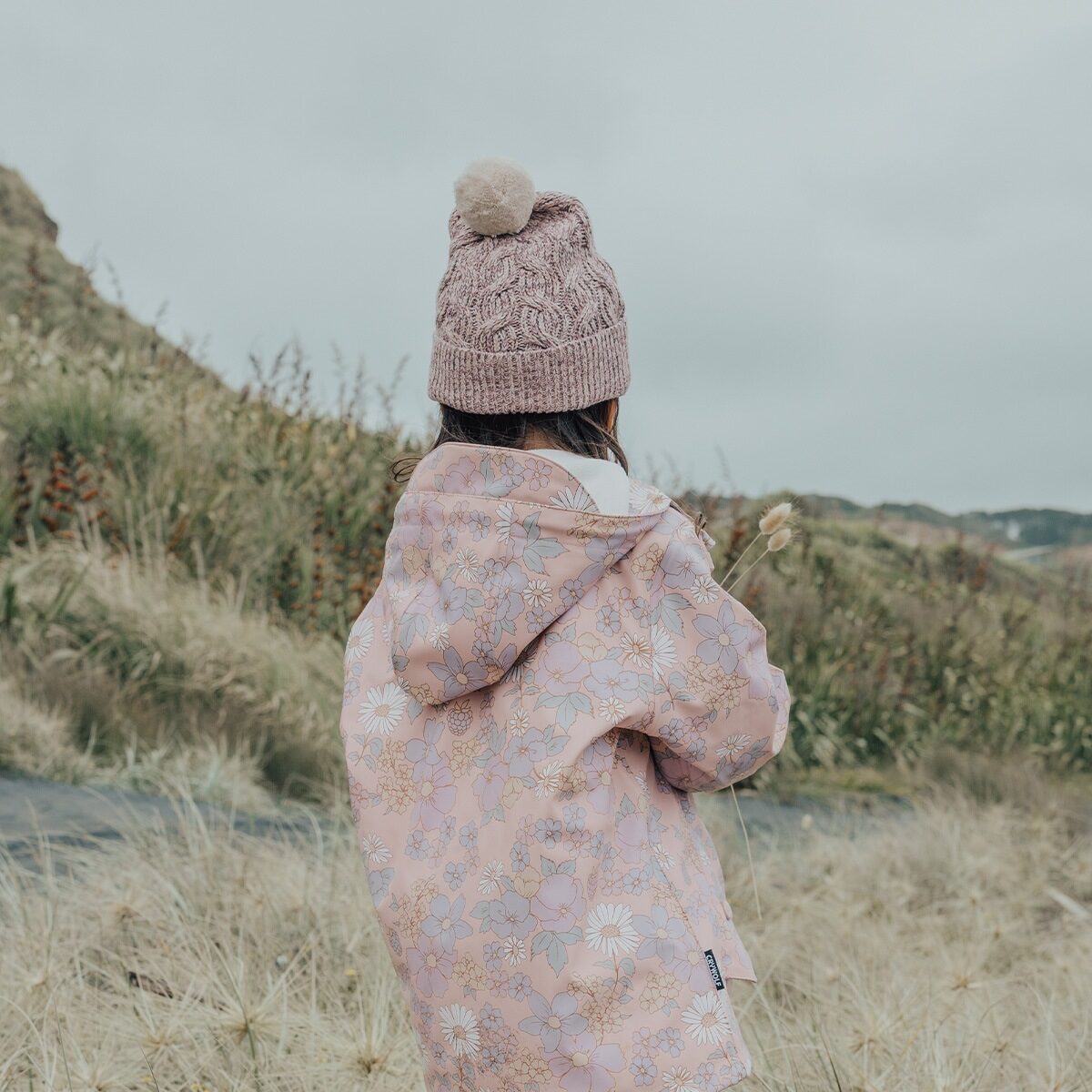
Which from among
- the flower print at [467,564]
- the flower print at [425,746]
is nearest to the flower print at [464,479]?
the flower print at [467,564]

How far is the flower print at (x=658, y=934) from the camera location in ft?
6.18

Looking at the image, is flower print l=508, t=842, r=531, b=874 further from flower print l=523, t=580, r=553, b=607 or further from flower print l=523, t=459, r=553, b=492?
flower print l=523, t=459, r=553, b=492

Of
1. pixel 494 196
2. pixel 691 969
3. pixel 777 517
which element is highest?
pixel 494 196

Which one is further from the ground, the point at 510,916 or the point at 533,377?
the point at 533,377

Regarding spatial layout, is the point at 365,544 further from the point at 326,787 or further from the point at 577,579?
the point at 577,579

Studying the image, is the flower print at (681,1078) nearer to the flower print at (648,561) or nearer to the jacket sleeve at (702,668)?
the jacket sleeve at (702,668)

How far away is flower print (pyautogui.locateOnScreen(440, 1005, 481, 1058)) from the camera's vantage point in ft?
6.49

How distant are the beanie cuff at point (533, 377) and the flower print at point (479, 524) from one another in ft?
0.68

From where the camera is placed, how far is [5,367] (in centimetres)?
835

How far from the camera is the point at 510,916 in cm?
191

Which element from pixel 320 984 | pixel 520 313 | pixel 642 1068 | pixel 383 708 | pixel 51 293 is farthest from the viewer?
pixel 51 293

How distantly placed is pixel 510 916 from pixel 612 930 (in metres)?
0.17

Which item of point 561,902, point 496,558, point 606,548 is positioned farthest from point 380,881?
point 606,548

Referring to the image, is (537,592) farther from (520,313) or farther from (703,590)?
(520,313)
